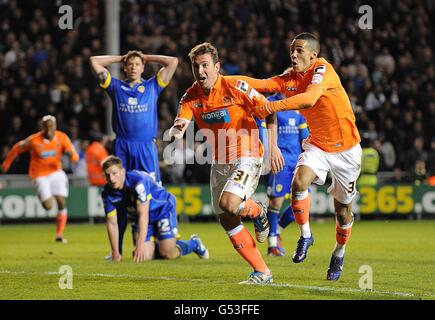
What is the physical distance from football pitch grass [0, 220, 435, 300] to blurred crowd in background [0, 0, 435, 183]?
199 inches

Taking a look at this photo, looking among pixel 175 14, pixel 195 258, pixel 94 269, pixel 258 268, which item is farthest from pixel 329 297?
pixel 175 14

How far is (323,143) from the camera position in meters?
9.62

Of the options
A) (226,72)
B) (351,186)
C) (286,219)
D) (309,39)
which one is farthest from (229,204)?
(226,72)

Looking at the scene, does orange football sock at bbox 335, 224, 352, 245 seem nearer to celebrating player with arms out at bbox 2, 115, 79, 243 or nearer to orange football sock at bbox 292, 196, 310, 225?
orange football sock at bbox 292, 196, 310, 225

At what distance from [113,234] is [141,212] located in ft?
1.82

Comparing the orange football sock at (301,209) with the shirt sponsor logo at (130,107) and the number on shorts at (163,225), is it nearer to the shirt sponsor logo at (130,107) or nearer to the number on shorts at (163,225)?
the number on shorts at (163,225)

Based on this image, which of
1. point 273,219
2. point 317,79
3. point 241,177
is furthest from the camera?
point 273,219

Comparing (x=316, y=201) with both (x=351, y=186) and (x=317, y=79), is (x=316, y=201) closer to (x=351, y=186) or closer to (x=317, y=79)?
(x=351, y=186)

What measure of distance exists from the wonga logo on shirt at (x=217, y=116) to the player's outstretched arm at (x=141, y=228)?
2.88m

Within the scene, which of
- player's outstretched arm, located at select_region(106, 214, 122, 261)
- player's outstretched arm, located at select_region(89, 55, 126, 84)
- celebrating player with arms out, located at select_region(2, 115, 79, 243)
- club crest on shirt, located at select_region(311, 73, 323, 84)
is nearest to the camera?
club crest on shirt, located at select_region(311, 73, 323, 84)

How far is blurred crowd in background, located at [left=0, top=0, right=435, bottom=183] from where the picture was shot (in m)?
21.6

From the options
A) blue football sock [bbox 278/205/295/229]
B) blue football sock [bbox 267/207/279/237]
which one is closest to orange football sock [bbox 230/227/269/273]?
blue football sock [bbox 267/207/279/237]
